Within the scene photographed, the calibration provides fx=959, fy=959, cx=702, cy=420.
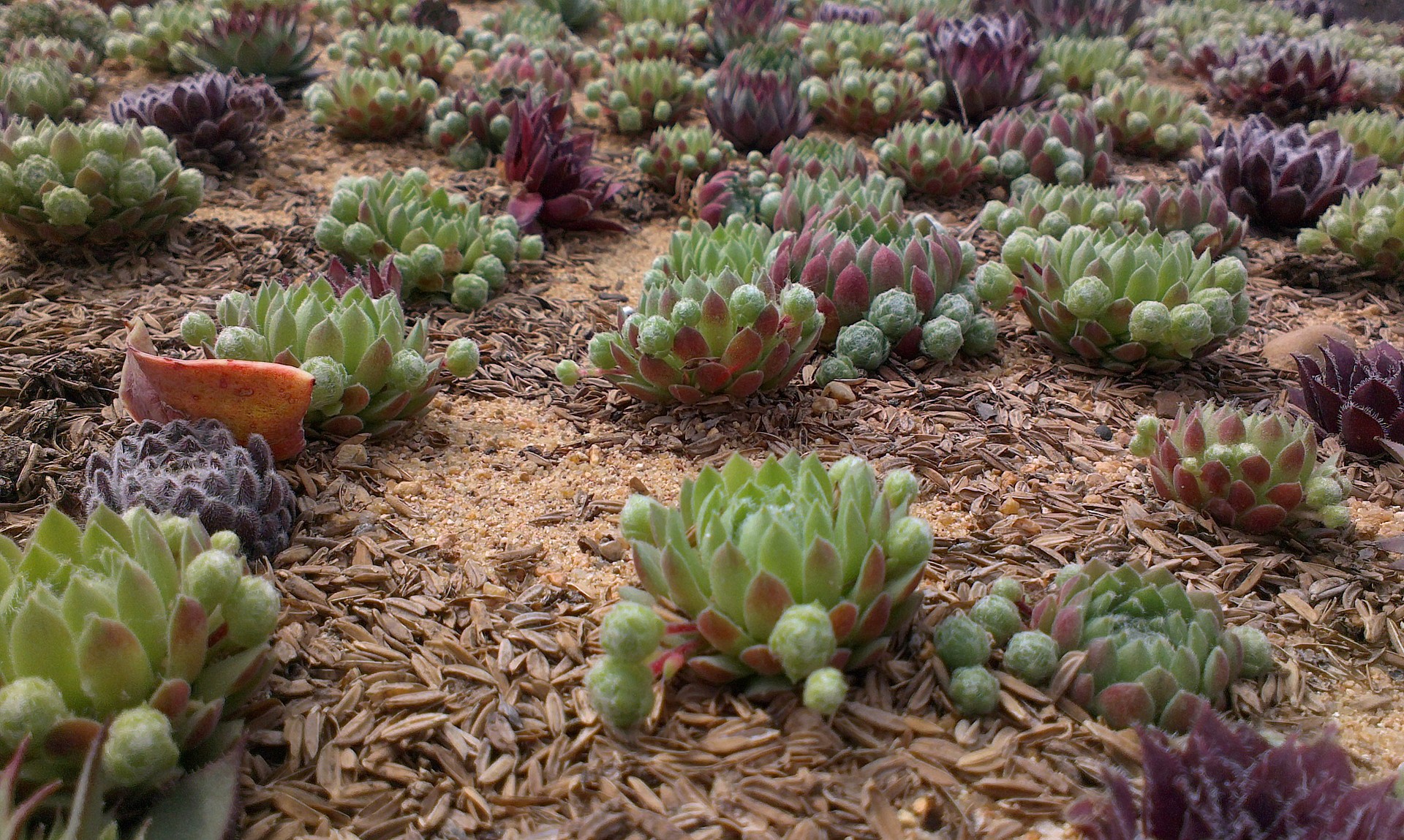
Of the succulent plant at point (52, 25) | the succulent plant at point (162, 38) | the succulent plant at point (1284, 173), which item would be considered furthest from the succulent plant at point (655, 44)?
the succulent plant at point (1284, 173)

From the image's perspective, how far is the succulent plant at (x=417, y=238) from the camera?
3488 mm

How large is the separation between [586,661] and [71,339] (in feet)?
6.98

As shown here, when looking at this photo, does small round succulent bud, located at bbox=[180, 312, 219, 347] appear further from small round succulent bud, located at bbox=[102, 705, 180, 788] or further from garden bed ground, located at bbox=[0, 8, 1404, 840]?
small round succulent bud, located at bbox=[102, 705, 180, 788]

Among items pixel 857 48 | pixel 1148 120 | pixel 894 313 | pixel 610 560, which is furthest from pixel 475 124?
pixel 1148 120

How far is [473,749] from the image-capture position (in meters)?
1.85

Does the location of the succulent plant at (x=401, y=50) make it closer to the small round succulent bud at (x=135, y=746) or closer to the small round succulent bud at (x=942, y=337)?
the small round succulent bud at (x=942, y=337)

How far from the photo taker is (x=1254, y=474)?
235 cm

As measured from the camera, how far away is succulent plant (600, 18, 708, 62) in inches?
241

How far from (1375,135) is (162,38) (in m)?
6.51

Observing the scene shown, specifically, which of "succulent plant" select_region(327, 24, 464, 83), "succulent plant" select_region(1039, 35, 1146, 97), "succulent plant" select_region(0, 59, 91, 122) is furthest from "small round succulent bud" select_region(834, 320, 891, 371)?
"succulent plant" select_region(0, 59, 91, 122)

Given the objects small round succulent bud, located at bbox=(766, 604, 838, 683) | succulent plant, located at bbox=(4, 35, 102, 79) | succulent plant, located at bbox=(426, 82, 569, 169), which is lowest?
small round succulent bud, located at bbox=(766, 604, 838, 683)

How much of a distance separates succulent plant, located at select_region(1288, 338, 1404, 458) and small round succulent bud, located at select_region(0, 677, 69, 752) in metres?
3.16

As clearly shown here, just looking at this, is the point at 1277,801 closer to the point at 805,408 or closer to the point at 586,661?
the point at 586,661

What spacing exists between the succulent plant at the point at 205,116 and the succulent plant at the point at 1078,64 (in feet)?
14.3
